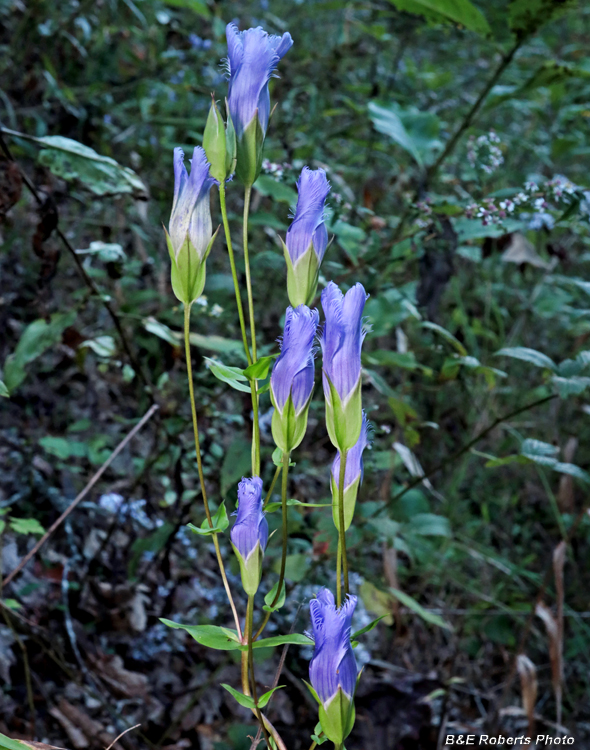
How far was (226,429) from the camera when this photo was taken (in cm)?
200

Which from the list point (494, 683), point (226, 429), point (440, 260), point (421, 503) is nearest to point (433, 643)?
point (494, 683)

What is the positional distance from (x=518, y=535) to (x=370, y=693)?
98 cm

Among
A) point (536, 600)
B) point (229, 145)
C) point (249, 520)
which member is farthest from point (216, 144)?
point (536, 600)

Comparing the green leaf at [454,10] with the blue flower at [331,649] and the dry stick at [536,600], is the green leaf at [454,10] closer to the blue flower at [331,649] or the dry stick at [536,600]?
the dry stick at [536,600]

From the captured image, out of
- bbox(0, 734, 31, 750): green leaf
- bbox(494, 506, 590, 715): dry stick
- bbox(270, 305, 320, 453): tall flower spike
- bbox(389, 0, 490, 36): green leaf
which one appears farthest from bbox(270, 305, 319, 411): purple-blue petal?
bbox(389, 0, 490, 36): green leaf

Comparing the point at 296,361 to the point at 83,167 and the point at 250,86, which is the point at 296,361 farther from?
the point at 83,167

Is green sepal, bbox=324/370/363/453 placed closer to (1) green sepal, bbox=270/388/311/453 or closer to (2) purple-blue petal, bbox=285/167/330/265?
(1) green sepal, bbox=270/388/311/453

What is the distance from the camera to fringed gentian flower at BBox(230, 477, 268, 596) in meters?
0.55

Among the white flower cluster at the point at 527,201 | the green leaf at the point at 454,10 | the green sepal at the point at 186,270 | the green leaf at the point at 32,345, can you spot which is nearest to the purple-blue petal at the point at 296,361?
the green sepal at the point at 186,270

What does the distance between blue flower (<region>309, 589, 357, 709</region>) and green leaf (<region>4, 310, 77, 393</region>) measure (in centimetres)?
86

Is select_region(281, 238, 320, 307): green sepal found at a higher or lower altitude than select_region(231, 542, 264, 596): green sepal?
higher

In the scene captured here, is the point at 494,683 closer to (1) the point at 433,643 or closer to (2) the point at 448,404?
(1) the point at 433,643

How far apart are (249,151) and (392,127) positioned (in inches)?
36.7

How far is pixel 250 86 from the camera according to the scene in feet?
1.92
